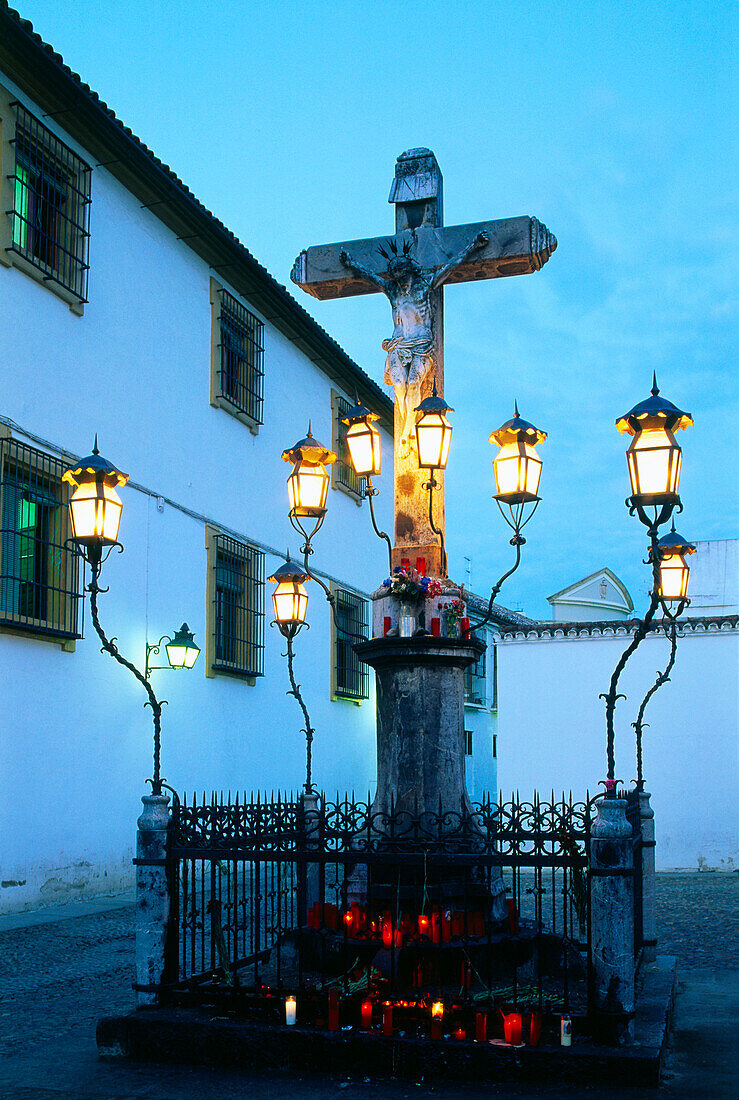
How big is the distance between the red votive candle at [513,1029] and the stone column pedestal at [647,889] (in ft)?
10.2

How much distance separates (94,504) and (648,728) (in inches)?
466

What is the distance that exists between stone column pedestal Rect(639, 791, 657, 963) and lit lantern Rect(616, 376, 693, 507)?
3.06 m

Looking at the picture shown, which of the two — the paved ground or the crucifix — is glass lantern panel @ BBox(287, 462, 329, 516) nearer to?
the crucifix

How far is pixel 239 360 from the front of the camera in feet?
55.0

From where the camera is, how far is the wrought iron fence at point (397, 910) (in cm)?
551

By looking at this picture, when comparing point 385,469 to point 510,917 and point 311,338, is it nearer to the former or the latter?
point 311,338

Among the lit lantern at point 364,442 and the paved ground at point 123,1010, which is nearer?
the paved ground at point 123,1010

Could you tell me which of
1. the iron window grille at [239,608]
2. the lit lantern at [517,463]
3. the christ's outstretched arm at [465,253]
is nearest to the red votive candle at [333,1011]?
the lit lantern at [517,463]

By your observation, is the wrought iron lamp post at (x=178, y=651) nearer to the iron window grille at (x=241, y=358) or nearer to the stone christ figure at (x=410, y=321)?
the iron window grille at (x=241, y=358)

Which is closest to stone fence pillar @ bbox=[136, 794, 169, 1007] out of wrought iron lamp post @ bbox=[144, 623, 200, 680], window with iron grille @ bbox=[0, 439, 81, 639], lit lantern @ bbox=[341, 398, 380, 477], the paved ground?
the paved ground

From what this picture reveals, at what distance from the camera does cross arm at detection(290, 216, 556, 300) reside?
24.9 feet

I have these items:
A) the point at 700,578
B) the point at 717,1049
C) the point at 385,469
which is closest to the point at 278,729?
the point at 385,469

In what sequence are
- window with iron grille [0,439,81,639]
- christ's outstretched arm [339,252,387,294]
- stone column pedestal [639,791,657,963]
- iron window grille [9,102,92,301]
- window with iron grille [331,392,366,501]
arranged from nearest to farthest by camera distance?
christ's outstretched arm [339,252,387,294]
stone column pedestal [639,791,657,963]
window with iron grille [0,439,81,639]
iron window grille [9,102,92,301]
window with iron grille [331,392,366,501]

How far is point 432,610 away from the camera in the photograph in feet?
22.9
